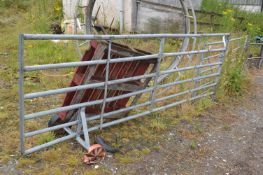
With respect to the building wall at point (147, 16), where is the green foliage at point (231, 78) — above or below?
below

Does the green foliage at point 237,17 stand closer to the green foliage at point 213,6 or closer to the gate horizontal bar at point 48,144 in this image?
the green foliage at point 213,6

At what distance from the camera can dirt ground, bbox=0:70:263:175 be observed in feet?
11.5

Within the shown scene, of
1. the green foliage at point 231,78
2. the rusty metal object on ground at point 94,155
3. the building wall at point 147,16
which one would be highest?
the building wall at point 147,16

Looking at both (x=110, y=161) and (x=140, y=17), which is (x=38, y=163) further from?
(x=140, y=17)

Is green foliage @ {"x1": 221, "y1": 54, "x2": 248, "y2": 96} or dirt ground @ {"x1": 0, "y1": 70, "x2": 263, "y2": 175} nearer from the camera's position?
dirt ground @ {"x1": 0, "y1": 70, "x2": 263, "y2": 175}

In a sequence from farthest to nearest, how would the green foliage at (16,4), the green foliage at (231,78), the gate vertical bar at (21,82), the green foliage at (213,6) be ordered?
1. the green foliage at (16,4)
2. the green foliage at (213,6)
3. the green foliage at (231,78)
4. the gate vertical bar at (21,82)

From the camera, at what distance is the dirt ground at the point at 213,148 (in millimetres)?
3543

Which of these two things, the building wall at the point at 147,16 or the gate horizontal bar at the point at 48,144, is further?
the building wall at the point at 147,16

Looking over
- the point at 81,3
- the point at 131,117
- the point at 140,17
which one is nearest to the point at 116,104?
the point at 131,117

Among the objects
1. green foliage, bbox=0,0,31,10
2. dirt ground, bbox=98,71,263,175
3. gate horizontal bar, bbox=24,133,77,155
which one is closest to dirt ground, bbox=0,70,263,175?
dirt ground, bbox=98,71,263,175

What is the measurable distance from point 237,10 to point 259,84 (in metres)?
6.28

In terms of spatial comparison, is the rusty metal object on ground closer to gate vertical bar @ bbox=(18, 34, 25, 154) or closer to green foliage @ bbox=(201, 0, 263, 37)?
gate vertical bar @ bbox=(18, 34, 25, 154)

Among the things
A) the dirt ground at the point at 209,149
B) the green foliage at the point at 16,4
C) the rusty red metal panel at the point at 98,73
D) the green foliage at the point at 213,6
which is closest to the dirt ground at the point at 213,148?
the dirt ground at the point at 209,149

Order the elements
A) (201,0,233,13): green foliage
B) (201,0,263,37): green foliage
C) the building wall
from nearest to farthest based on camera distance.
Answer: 1. the building wall
2. (201,0,263,37): green foliage
3. (201,0,233,13): green foliage
